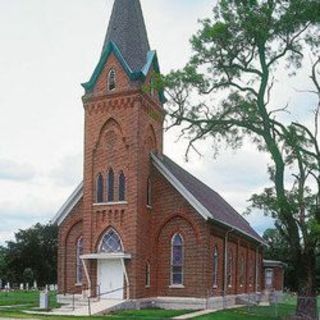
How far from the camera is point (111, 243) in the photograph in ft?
109

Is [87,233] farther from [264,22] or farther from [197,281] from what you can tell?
[264,22]

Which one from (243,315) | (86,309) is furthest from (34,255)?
(243,315)

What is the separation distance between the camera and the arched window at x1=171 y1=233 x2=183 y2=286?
3375 cm

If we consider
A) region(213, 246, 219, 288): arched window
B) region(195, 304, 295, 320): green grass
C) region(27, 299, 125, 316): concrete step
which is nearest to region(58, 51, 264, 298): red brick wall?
region(213, 246, 219, 288): arched window

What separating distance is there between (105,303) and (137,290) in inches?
66.6

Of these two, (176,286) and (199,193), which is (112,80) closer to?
(199,193)

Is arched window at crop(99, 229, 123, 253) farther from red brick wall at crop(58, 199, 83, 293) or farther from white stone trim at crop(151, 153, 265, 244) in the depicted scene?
white stone trim at crop(151, 153, 265, 244)

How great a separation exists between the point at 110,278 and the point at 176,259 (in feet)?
11.7

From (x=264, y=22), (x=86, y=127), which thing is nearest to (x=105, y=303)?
(x=86, y=127)

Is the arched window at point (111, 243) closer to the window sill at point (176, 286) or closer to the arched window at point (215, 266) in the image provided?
the window sill at point (176, 286)

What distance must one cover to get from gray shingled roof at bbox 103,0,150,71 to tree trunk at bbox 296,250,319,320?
12.8 metres

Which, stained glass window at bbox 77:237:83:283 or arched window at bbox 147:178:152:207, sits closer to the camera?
arched window at bbox 147:178:152:207

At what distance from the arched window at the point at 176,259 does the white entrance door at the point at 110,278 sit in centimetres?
290

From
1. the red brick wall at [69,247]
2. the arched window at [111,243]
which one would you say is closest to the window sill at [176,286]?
the arched window at [111,243]
